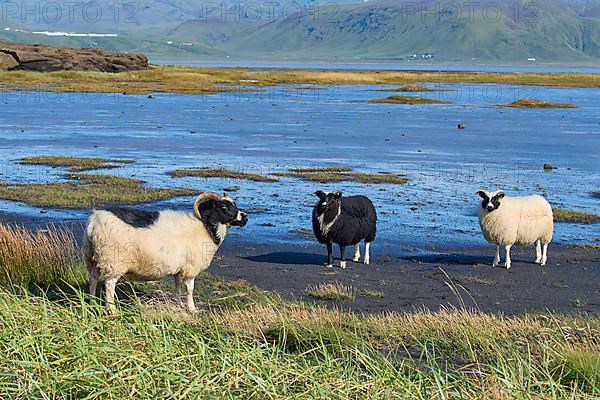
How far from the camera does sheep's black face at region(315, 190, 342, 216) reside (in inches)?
622

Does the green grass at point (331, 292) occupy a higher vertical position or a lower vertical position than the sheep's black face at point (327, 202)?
lower

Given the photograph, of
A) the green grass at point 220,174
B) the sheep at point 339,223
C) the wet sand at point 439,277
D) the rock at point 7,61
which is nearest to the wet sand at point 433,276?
the wet sand at point 439,277

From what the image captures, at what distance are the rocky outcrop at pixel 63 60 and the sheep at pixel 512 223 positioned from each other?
81.0m

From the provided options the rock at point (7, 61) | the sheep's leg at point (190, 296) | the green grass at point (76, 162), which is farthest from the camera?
the rock at point (7, 61)

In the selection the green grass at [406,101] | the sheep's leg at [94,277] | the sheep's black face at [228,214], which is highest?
the sheep's black face at [228,214]

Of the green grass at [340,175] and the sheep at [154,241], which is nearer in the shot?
the sheep at [154,241]

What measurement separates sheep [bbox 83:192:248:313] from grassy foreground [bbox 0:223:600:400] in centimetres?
78

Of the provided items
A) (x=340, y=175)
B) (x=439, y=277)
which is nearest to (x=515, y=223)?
(x=439, y=277)

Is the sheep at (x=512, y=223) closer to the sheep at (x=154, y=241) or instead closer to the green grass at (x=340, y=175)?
the sheep at (x=154, y=241)

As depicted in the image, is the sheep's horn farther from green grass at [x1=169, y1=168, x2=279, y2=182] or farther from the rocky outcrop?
the rocky outcrop

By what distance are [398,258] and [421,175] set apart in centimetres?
1105

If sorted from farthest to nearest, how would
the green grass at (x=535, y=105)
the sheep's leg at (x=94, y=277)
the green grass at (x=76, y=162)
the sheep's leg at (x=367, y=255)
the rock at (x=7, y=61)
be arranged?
the rock at (x=7, y=61) < the green grass at (x=535, y=105) < the green grass at (x=76, y=162) < the sheep's leg at (x=367, y=255) < the sheep's leg at (x=94, y=277)

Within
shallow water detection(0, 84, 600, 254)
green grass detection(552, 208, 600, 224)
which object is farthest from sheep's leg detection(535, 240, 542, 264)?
green grass detection(552, 208, 600, 224)

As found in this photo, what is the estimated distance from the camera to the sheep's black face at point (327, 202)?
15.8 metres
